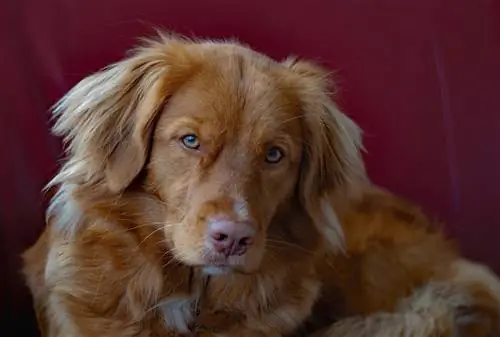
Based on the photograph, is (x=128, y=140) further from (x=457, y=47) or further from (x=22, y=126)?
(x=457, y=47)

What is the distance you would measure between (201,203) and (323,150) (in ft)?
0.88

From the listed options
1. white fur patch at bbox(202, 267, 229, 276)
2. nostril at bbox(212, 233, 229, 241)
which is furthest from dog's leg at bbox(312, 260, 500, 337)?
nostril at bbox(212, 233, 229, 241)

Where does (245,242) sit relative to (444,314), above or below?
above

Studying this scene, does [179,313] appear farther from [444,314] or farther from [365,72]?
[365,72]

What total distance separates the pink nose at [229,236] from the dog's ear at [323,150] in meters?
0.22

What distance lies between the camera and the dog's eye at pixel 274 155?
1749 mm

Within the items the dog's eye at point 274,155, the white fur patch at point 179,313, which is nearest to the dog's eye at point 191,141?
the dog's eye at point 274,155

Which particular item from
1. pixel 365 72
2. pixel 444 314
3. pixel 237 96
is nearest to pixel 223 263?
pixel 237 96

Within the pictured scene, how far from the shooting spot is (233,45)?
1867 mm

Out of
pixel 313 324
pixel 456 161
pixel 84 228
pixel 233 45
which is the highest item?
pixel 233 45

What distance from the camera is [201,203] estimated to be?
1.67 meters

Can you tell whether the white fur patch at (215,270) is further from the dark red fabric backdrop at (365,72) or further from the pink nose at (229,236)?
the dark red fabric backdrop at (365,72)

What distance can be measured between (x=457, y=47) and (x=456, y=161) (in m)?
0.23

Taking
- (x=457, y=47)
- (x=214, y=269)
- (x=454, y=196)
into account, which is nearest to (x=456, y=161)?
(x=454, y=196)
